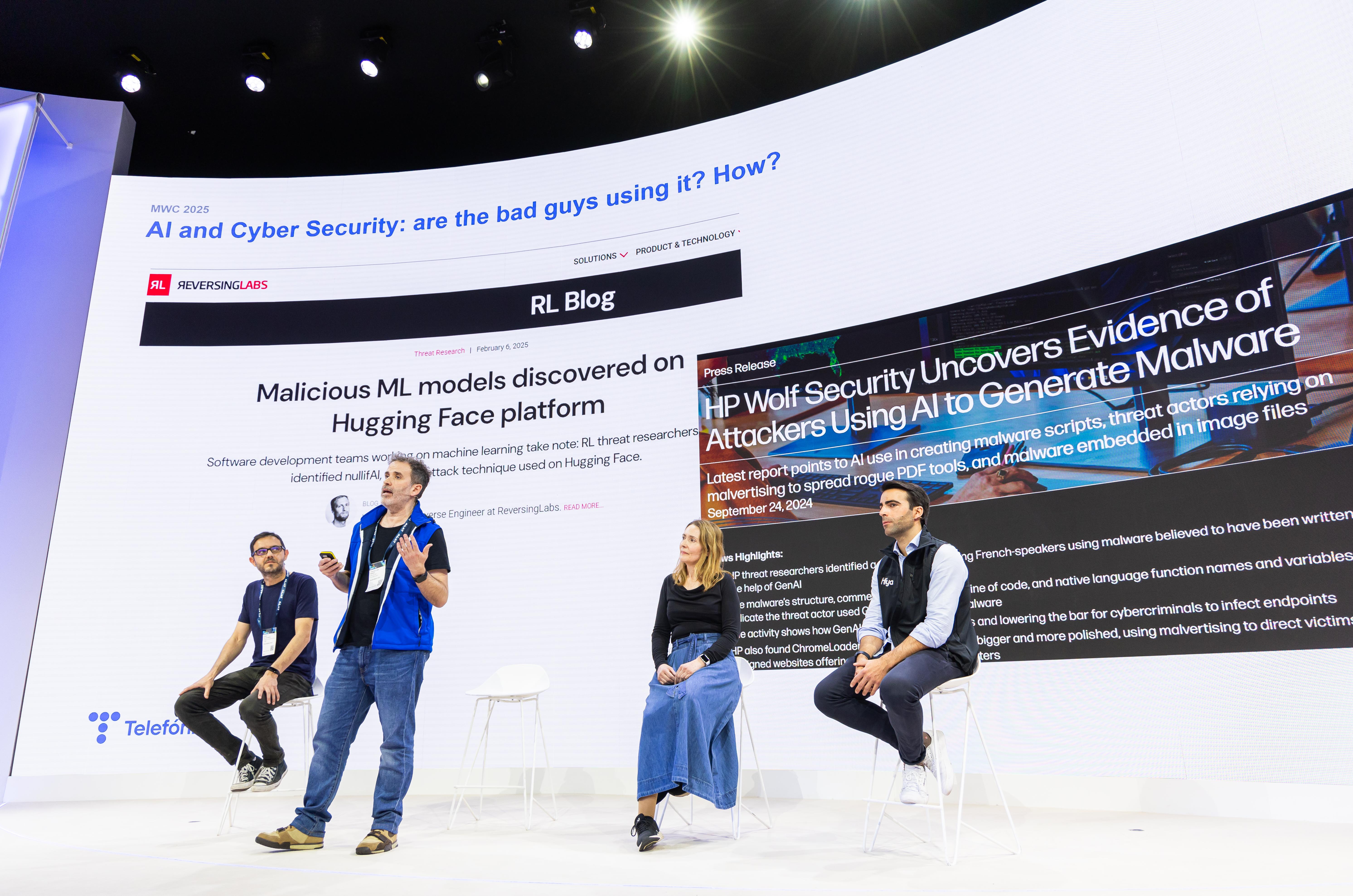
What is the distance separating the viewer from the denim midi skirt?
289 centimetres

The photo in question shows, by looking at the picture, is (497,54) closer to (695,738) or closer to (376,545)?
(376,545)

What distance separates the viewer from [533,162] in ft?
18.0

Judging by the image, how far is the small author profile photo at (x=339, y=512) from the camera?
4.96 meters

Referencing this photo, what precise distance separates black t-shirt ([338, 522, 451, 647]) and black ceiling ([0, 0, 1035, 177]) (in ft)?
12.1

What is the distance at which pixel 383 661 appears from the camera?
2828 mm

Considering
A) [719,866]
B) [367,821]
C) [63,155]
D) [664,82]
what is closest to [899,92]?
[664,82]

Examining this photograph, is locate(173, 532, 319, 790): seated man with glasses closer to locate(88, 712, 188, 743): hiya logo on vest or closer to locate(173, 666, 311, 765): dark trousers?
locate(173, 666, 311, 765): dark trousers

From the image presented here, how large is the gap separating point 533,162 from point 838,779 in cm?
399

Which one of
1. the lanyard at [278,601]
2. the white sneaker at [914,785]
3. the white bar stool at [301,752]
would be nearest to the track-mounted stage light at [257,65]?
the lanyard at [278,601]

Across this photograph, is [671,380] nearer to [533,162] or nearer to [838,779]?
[533,162]

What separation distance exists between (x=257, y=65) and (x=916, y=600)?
200 inches

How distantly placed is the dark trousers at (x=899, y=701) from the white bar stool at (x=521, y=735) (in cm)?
134

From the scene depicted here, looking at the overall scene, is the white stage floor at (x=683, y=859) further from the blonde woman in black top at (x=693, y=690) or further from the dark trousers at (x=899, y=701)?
the dark trousers at (x=899, y=701)

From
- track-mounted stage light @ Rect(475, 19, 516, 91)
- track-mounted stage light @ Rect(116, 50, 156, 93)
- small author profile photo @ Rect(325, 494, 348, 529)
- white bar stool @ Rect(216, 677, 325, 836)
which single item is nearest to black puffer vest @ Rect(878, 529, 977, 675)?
white bar stool @ Rect(216, 677, 325, 836)
